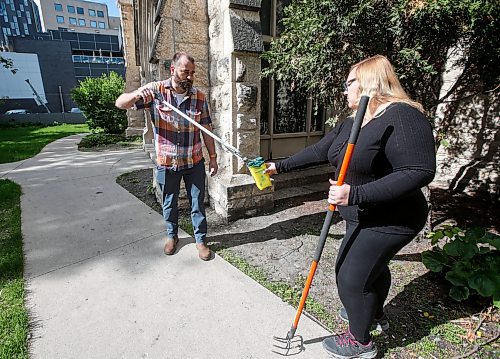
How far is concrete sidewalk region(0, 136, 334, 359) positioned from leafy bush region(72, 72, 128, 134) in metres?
9.89

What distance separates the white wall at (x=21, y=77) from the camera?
33.6 meters

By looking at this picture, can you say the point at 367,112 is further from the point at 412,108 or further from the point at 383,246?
the point at 383,246

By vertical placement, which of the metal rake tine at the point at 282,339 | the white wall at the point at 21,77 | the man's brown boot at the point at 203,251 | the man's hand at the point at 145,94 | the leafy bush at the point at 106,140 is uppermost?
the white wall at the point at 21,77

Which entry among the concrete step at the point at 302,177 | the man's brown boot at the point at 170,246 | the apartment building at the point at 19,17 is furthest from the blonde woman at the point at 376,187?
the apartment building at the point at 19,17

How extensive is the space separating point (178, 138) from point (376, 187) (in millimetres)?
1986

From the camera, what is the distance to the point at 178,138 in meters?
2.86

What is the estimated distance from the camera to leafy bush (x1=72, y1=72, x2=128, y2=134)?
12578 mm

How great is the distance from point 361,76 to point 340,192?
2.23 feet

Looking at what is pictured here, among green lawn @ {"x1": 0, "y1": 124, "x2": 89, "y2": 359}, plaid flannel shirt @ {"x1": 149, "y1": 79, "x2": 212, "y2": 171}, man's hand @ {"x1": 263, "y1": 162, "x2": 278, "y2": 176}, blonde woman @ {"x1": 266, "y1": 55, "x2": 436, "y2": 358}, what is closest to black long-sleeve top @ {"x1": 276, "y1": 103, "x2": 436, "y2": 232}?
blonde woman @ {"x1": 266, "y1": 55, "x2": 436, "y2": 358}

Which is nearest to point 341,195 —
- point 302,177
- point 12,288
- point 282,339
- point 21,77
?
point 282,339

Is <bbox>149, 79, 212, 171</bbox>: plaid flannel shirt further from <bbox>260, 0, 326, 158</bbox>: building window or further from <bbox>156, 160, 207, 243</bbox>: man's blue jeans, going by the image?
<bbox>260, 0, 326, 158</bbox>: building window

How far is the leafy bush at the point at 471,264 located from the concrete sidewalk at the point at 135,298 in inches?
49.2

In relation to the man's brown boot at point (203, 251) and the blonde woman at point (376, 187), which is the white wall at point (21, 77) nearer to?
the man's brown boot at point (203, 251)

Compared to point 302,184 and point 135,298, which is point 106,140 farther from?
point 135,298
